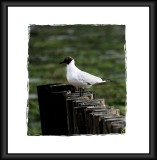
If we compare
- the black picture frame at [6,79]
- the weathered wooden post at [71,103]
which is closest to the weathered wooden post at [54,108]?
the weathered wooden post at [71,103]

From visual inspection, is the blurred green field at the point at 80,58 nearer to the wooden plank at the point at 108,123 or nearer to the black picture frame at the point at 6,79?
the black picture frame at the point at 6,79

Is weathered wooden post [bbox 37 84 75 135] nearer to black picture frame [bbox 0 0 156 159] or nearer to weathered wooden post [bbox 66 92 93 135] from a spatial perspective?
weathered wooden post [bbox 66 92 93 135]

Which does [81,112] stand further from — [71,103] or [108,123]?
[108,123]

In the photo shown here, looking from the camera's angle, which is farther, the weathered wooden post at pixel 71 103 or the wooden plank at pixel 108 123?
the weathered wooden post at pixel 71 103

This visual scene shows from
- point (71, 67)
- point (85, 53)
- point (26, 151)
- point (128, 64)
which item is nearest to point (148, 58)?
point (128, 64)

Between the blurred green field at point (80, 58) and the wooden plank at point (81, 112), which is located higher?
the blurred green field at point (80, 58)

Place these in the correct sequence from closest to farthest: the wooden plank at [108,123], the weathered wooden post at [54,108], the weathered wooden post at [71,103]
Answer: the wooden plank at [108,123]
the weathered wooden post at [71,103]
the weathered wooden post at [54,108]

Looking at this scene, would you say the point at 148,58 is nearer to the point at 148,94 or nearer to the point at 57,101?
the point at 148,94

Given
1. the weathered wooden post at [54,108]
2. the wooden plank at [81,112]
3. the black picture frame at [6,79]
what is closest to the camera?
the black picture frame at [6,79]

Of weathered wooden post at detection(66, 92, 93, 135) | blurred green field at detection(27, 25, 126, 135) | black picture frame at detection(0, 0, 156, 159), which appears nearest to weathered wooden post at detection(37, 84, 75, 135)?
weathered wooden post at detection(66, 92, 93, 135)
